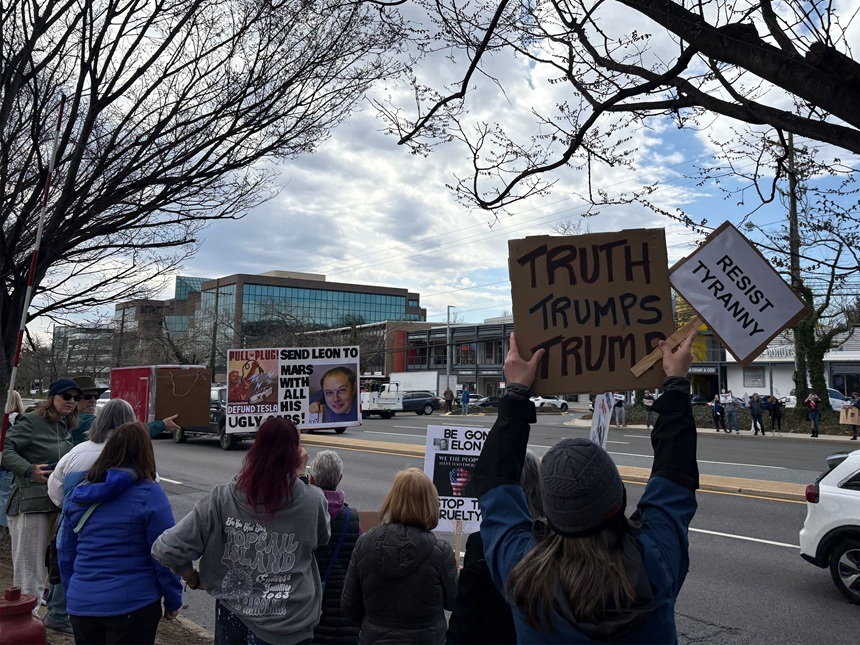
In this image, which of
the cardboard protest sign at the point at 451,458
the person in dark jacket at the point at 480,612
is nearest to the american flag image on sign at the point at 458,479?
the cardboard protest sign at the point at 451,458

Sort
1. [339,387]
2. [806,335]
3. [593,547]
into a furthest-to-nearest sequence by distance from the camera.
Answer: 1. [806,335]
2. [339,387]
3. [593,547]

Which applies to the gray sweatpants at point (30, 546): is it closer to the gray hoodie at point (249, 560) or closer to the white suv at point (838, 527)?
the gray hoodie at point (249, 560)

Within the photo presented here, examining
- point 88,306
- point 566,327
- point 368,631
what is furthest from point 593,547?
point 88,306

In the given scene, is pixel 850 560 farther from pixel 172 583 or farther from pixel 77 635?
pixel 77 635

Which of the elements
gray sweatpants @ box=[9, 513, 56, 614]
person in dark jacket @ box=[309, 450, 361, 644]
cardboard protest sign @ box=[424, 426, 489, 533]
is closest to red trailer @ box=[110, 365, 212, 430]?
gray sweatpants @ box=[9, 513, 56, 614]

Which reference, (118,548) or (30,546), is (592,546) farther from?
(30,546)

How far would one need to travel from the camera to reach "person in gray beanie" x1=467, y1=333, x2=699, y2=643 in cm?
170

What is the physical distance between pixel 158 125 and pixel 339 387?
3064mm

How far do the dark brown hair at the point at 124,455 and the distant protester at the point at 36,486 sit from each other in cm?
212

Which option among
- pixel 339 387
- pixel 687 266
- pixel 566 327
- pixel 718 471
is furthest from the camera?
pixel 718 471

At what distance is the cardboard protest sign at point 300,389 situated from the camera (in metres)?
5.86

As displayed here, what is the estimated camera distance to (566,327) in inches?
106

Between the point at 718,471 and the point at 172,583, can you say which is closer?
the point at 172,583

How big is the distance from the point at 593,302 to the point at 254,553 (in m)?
1.89
